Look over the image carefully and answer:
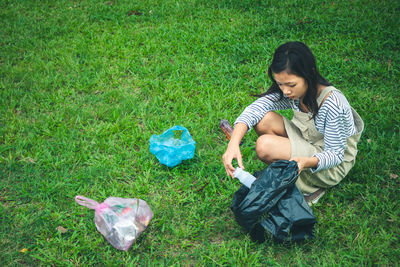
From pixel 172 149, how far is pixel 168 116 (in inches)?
27.5

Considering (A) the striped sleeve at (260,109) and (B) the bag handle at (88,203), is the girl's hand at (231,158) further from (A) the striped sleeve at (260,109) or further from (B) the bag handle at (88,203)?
(B) the bag handle at (88,203)

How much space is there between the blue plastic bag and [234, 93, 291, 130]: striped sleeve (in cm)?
53

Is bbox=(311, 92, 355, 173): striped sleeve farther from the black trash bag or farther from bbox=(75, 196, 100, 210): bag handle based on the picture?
bbox=(75, 196, 100, 210): bag handle

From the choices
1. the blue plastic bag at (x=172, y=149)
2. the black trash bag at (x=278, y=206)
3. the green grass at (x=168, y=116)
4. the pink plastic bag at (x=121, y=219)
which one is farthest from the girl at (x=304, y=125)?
the pink plastic bag at (x=121, y=219)

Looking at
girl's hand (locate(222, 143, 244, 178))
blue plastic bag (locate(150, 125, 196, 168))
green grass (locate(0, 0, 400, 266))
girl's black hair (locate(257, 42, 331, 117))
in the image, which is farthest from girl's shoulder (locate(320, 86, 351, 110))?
blue plastic bag (locate(150, 125, 196, 168))

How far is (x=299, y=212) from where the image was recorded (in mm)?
1881

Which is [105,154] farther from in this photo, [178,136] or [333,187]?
[333,187]

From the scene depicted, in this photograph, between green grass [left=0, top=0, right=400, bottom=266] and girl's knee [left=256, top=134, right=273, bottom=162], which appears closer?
green grass [left=0, top=0, right=400, bottom=266]

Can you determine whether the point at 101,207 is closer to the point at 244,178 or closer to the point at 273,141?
the point at 244,178

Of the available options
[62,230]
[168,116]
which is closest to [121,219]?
[62,230]

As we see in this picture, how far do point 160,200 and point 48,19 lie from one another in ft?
13.3

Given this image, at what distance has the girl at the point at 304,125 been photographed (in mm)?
2035

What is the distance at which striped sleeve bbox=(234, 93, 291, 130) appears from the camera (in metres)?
2.40

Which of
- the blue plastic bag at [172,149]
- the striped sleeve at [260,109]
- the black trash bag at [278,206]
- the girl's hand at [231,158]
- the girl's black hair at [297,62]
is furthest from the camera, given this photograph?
the blue plastic bag at [172,149]
